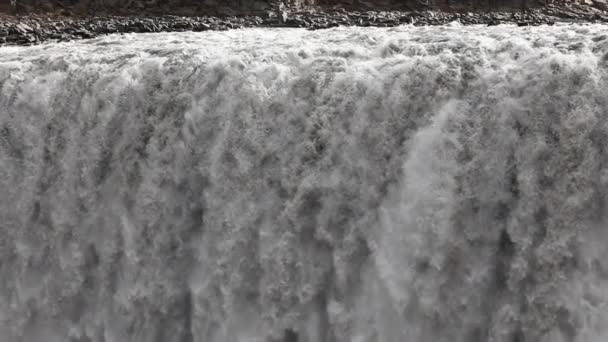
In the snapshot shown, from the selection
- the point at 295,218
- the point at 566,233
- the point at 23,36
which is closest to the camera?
the point at 566,233

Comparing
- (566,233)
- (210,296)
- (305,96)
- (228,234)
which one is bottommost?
(210,296)

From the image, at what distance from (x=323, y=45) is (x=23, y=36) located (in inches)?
174

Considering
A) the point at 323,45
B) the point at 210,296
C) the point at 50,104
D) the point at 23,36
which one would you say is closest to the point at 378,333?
the point at 210,296

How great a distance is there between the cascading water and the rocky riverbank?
106 inches

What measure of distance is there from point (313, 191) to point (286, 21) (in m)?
4.72

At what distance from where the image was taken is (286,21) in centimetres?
896

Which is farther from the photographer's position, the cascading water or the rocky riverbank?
the rocky riverbank

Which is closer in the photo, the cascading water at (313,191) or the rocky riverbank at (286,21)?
the cascading water at (313,191)

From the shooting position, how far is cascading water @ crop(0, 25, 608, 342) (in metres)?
4.05

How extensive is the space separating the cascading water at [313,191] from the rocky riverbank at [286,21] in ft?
8.86

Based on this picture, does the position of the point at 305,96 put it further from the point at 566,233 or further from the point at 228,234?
the point at 566,233

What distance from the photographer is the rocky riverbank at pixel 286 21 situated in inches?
337

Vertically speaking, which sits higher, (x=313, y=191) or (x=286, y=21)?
(x=313, y=191)

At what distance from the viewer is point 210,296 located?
4.83 m
